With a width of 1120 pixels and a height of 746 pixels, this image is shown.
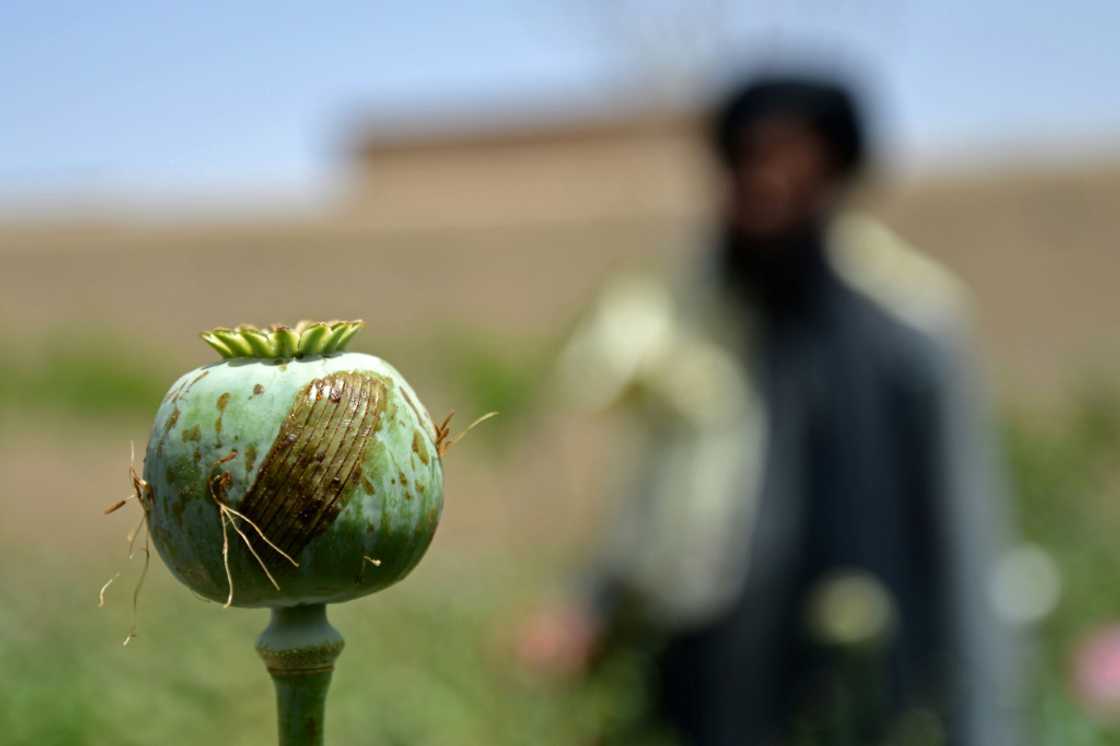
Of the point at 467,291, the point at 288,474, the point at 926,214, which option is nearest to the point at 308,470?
the point at 288,474

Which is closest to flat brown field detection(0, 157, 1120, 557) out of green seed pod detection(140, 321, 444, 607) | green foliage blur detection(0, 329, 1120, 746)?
green foliage blur detection(0, 329, 1120, 746)

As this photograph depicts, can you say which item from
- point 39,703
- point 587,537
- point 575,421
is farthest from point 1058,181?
point 39,703

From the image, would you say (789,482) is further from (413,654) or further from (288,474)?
(288,474)

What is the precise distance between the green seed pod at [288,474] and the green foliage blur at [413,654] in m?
1.74

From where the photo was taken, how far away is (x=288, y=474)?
0.44 m

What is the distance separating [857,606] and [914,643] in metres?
0.28

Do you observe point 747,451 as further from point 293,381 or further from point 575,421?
point 575,421

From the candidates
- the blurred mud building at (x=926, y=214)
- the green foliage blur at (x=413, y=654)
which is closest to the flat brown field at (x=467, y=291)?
the blurred mud building at (x=926, y=214)

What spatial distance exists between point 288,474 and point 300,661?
6 cm

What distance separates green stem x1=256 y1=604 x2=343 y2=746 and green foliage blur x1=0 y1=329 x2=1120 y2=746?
1.76 m

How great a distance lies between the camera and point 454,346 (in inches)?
383

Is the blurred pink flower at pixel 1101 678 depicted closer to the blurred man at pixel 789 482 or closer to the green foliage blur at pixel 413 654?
the green foliage blur at pixel 413 654

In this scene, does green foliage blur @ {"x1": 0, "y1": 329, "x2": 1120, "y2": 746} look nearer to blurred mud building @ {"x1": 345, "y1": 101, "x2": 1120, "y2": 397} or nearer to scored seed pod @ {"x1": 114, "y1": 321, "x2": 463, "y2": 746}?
scored seed pod @ {"x1": 114, "y1": 321, "x2": 463, "y2": 746}

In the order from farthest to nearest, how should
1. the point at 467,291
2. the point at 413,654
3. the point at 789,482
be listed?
the point at 467,291 < the point at 413,654 < the point at 789,482
